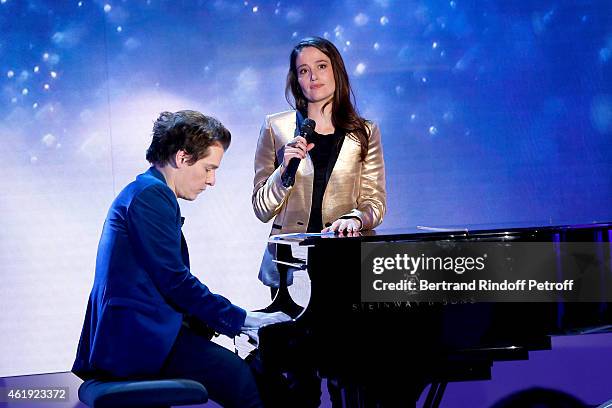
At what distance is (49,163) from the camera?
17.4 ft

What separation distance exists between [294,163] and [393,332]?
969 mm

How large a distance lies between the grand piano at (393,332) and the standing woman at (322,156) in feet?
2.99

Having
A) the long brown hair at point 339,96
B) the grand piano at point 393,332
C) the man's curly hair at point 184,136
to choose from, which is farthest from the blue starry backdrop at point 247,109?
the grand piano at point 393,332

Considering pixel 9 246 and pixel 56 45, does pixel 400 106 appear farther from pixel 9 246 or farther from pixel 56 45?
pixel 9 246

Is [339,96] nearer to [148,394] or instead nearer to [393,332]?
[393,332]

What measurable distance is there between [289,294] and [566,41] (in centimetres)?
309

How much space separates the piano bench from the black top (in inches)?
50.1

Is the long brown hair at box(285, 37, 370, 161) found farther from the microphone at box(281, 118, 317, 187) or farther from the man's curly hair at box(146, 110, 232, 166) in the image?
the man's curly hair at box(146, 110, 232, 166)

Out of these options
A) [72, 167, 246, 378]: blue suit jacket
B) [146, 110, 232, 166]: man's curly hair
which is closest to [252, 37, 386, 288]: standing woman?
[146, 110, 232, 166]: man's curly hair

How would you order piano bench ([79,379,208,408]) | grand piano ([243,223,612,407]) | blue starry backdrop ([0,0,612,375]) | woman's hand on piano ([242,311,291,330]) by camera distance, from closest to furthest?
piano bench ([79,379,208,408]), grand piano ([243,223,612,407]), woman's hand on piano ([242,311,291,330]), blue starry backdrop ([0,0,612,375])

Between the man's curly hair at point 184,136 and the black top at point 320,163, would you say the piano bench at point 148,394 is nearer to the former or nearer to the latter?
the man's curly hair at point 184,136

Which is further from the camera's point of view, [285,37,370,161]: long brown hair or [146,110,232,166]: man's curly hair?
[285,37,370,161]: long brown hair

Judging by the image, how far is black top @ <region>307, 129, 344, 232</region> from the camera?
3.61 meters

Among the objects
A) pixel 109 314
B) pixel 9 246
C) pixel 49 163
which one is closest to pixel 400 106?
pixel 49 163
